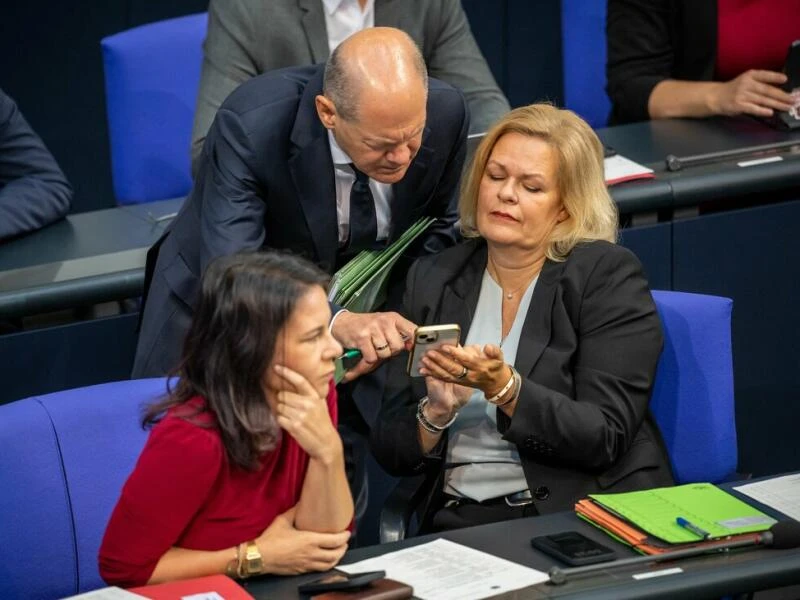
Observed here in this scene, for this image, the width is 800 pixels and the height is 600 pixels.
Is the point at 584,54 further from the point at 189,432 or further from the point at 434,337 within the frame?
the point at 189,432

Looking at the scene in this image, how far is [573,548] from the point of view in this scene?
2.33 m

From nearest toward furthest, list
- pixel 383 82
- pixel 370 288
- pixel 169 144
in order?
pixel 383 82, pixel 370 288, pixel 169 144

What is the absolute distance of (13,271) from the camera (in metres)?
3.45

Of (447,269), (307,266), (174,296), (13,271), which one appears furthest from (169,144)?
Result: (307,266)

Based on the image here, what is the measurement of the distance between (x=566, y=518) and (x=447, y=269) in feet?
2.26

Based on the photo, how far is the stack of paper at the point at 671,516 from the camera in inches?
92.4

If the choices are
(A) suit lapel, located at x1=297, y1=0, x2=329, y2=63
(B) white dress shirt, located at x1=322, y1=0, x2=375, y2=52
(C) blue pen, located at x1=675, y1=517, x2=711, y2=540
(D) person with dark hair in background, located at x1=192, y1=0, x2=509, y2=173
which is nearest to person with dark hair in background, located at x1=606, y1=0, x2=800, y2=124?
(D) person with dark hair in background, located at x1=192, y1=0, x2=509, y2=173

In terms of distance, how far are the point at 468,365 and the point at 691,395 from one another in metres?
0.53

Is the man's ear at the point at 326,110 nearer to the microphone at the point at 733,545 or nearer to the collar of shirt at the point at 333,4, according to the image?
the collar of shirt at the point at 333,4

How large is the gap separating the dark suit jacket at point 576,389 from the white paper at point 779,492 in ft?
0.74

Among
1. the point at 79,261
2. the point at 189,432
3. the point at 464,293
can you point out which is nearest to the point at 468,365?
the point at 464,293

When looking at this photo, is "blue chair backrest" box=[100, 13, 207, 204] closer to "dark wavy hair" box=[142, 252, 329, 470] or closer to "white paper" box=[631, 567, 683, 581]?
"dark wavy hair" box=[142, 252, 329, 470]

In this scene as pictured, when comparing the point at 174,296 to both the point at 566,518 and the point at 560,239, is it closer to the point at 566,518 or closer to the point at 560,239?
the point at 560,239

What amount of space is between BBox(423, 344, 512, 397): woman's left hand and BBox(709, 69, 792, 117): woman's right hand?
6.07ft
